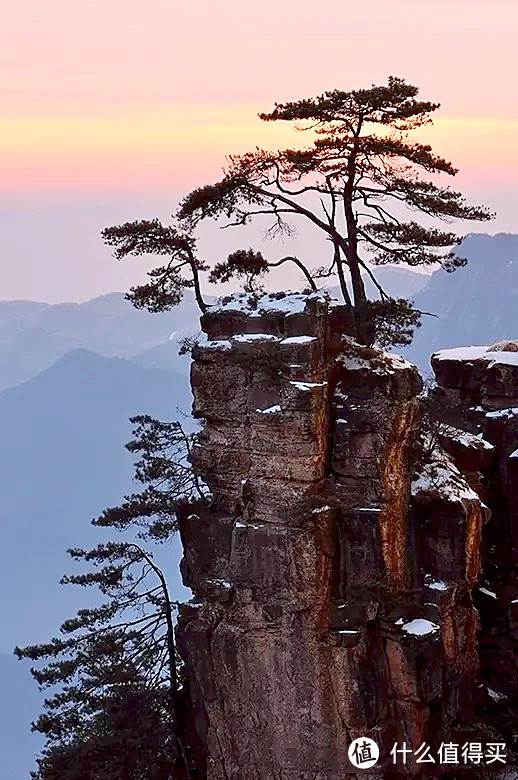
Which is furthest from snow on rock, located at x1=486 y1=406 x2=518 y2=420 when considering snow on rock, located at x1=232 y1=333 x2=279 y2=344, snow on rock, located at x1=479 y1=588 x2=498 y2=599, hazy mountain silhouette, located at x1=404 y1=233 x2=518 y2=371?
hazy mountain silhouette, located at x1=404 y1=233 x2=518 y2=371

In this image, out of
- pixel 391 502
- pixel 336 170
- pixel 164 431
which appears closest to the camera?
pixel 391 502

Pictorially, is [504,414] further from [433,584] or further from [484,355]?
[433,584]

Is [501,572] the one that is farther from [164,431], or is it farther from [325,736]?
[164,431]

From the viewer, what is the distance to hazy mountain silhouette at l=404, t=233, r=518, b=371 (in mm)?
113750

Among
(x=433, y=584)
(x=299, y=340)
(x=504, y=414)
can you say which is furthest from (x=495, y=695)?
(x=299, y=340)

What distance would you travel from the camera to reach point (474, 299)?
120938 millimetres

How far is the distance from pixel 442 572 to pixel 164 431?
666cm

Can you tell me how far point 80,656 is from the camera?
796 inches

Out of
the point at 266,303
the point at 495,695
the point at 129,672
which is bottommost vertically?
the point at 495,695

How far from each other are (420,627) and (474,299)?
108 m

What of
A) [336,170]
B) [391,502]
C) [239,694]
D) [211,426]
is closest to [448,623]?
[391,502]

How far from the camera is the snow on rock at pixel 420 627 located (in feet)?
54.7

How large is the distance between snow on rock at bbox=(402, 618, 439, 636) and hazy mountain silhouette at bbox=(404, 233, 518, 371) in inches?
3696

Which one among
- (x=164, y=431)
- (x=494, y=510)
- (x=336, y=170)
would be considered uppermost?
(x=336, y=170)
